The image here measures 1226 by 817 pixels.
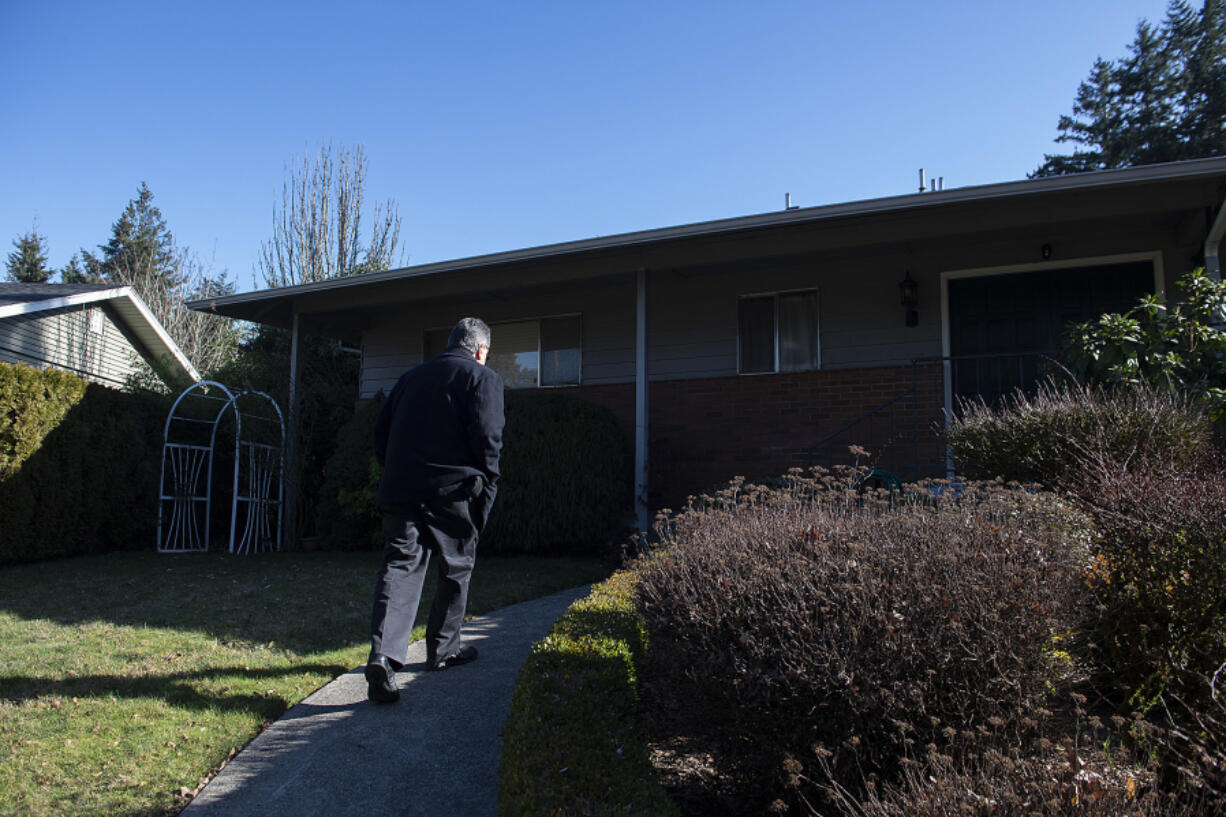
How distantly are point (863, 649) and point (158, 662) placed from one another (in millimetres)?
3817

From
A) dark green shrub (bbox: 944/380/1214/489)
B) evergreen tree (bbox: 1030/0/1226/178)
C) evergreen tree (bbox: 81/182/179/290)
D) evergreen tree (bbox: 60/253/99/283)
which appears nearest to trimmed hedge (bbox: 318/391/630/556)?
dark green shrub (bbox: 944/380/1214/489)

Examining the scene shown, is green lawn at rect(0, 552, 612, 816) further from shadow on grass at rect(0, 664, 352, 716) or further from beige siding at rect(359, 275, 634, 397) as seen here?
beige siding at rect(359, 275, 634, 397)

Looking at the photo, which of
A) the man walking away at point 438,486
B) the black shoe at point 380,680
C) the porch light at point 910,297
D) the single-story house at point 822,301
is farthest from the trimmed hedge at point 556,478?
the black shoe at point 380,680

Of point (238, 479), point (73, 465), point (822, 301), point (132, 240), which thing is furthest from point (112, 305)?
point (132, 240)

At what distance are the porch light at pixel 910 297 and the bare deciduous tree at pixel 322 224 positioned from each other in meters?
17.9

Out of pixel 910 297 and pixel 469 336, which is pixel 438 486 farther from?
pixel 910 297

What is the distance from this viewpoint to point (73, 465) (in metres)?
9.20

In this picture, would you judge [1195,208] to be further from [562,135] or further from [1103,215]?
[562,135]

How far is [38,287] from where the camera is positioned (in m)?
16.2

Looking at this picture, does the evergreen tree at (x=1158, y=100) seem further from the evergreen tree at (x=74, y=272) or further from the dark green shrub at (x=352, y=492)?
the evergreen tree at (x=74, y=272)

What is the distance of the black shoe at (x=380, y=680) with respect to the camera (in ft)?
11.5

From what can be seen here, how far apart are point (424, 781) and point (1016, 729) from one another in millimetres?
2080

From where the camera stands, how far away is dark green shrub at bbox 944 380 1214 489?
4.60m

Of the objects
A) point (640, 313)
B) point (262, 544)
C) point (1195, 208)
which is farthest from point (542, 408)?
point (1195, 208)
